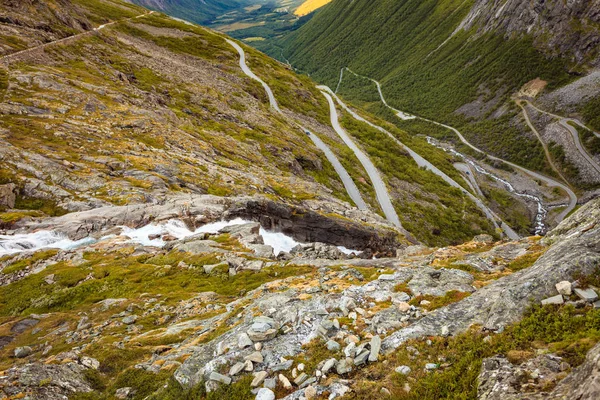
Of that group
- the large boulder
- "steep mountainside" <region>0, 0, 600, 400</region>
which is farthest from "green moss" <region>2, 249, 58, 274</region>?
the large boulder

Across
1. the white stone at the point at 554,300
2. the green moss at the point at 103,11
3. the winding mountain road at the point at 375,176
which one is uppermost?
the green moss at the point at 103,11

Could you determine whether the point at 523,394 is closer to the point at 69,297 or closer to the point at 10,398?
the point at 10,398

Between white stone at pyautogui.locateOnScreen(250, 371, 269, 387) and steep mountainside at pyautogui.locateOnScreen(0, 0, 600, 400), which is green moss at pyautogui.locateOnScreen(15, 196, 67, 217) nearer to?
steep mountainside at pyautogui.locateOnScreen(0, 0, 600, 400)

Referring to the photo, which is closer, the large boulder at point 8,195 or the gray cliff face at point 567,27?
the large boulder at point 8,195

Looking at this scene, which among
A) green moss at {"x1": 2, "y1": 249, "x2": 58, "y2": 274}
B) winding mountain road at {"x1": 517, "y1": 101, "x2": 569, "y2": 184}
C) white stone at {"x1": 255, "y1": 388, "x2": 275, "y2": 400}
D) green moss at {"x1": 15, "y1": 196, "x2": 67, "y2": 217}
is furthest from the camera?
winding mountain road at {"x1": 517, "y1": 101, "x2": 569, "y2": 184}

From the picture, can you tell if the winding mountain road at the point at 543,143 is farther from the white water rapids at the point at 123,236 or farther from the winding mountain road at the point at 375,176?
the white water rapids at the point at 123,236

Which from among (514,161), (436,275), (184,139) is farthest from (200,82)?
(514,161)

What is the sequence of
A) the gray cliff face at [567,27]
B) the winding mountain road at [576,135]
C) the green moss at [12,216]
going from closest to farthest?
the green moss at [12,216] → the winding mountain road at [576,135] → the gray cliff face at [567,27]

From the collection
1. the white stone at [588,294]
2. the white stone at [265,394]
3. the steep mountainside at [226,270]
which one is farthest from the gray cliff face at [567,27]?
the white stone at [265,394]

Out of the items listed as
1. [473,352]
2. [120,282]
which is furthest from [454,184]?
[473,352]

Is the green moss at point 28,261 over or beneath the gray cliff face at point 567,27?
beneath

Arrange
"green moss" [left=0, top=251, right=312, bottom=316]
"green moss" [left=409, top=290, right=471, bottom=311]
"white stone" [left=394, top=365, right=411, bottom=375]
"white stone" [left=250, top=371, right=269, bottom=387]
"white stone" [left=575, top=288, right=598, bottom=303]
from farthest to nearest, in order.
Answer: "green moss" [left=0, top=251, right=312, bottom=316]
"green moss" [left=409, top=290, right=471, bottom=311]
"white stone" [left=250, top=371, right=269, bottom=387]
"white stone" [left=394, top=365, right=411, bottom=375]
"white stone" [left=575, top=288, right=598, bottom=303]
